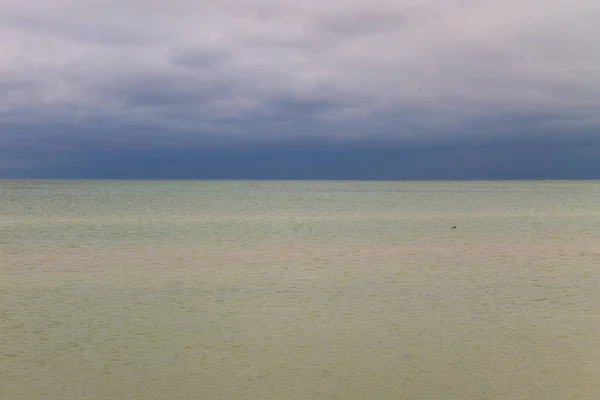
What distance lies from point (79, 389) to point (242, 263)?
464 inches

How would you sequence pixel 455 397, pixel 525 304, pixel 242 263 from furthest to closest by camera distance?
pixel 242 263 → pixel 525 304 → pixel 455 397

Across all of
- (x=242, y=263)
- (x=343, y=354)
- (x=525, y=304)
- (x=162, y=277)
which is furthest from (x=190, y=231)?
(x=343, y=354)

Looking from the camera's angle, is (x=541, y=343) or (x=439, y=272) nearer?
(x=541, y=343)

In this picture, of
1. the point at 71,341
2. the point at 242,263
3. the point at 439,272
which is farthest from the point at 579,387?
the point at 242,263

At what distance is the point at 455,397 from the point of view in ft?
26.5

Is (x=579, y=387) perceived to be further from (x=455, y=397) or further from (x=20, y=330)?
(x=20, y=330)

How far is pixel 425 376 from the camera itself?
888 centimetres

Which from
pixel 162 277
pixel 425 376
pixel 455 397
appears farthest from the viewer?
pixel 162 277

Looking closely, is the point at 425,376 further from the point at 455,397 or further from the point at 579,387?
the point at 579,387

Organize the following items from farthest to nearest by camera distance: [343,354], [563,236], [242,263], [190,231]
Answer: [190,231] < [563,236] < [242,263] < [343,354]

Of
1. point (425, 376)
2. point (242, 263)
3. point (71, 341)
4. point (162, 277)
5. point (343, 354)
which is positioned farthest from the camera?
point (242, 263)

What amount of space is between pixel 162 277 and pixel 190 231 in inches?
579

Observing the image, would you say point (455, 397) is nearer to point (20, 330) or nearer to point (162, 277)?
point (20, 330)

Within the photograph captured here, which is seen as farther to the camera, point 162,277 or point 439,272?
point 439,272
